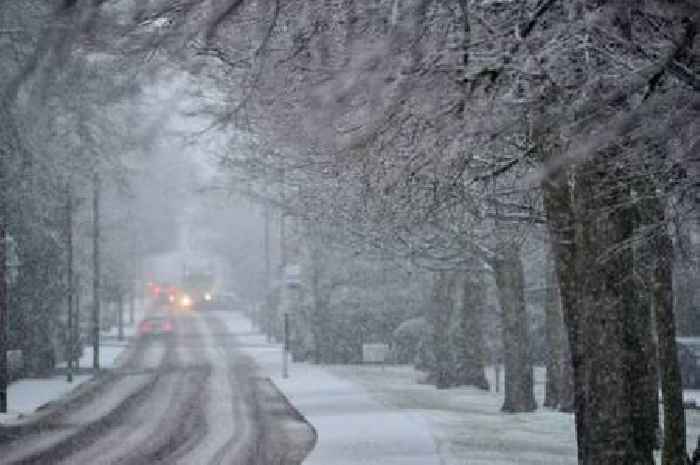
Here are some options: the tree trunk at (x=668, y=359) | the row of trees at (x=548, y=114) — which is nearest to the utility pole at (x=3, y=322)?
the row of trees at (x=548, y=114)

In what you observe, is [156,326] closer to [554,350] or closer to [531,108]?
[554,350]

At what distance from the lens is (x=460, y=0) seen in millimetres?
8844

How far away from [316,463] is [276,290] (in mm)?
42433

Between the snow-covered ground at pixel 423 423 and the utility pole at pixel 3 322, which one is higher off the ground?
the utility pole at pixel 3 322

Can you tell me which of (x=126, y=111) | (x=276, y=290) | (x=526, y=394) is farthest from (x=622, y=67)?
(x=276, y=290)

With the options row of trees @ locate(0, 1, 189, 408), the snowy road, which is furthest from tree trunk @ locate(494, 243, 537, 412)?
row of trees @ locate(0, 1, 189, 408)

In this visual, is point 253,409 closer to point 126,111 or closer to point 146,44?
point 126,111

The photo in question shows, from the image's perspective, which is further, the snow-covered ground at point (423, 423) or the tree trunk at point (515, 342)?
the tree trunk at point (515, 342)

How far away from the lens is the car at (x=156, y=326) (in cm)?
6338

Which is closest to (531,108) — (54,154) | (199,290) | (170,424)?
(170,424)

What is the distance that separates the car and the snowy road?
23589mm

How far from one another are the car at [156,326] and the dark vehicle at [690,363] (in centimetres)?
3452

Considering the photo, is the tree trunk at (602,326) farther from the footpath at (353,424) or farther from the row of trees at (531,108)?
the footpath at (353,424)

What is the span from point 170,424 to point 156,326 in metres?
49.2
